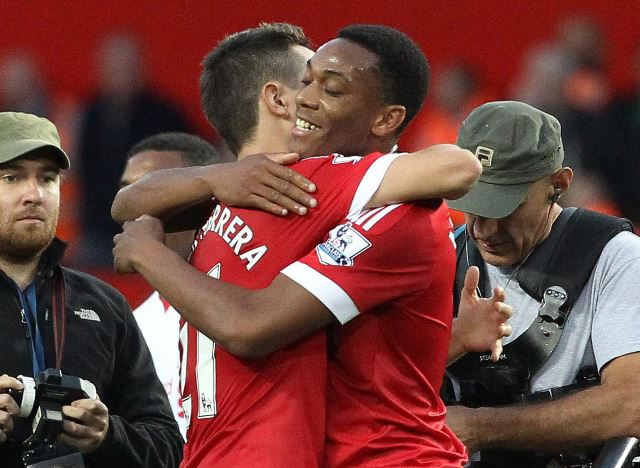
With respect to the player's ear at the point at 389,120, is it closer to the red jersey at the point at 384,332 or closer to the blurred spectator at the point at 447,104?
the red jersey at the point at 384,332

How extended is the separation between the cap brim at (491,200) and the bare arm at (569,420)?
1.60 ft

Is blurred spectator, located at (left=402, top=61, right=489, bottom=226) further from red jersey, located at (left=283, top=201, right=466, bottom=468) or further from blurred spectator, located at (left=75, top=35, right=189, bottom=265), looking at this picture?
red jersey, located at (left=283, top=201, right=466, bottom=468)

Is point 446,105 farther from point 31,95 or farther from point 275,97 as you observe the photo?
point 275,97

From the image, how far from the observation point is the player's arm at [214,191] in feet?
7.97

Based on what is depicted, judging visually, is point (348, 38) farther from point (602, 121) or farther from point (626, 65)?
point (626, 65)

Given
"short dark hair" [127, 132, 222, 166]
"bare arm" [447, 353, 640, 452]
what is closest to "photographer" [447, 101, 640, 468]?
"bare arm" [447, 353, 640, 452]

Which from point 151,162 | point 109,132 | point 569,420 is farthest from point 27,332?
point 109,132

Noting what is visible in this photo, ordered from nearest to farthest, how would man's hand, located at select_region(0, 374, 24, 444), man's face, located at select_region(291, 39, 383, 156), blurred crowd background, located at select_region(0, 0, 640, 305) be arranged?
man's face, located at select_region(291, 39, 383, 156) → man's hand, located at select_region(0, 374, 24, 444) → blurred crowd background, located at select_region(0, 0, 640, 305)

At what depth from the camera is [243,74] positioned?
10.1ft

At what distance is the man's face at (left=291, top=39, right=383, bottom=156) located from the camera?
2574 mm

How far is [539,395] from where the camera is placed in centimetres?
327

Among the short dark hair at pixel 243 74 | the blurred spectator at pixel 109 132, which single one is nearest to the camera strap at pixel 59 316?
the short dark hair at pixel 243 74

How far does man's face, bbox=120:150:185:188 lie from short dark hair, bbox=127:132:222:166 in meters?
0.03

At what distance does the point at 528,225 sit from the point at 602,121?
440 centimetres
